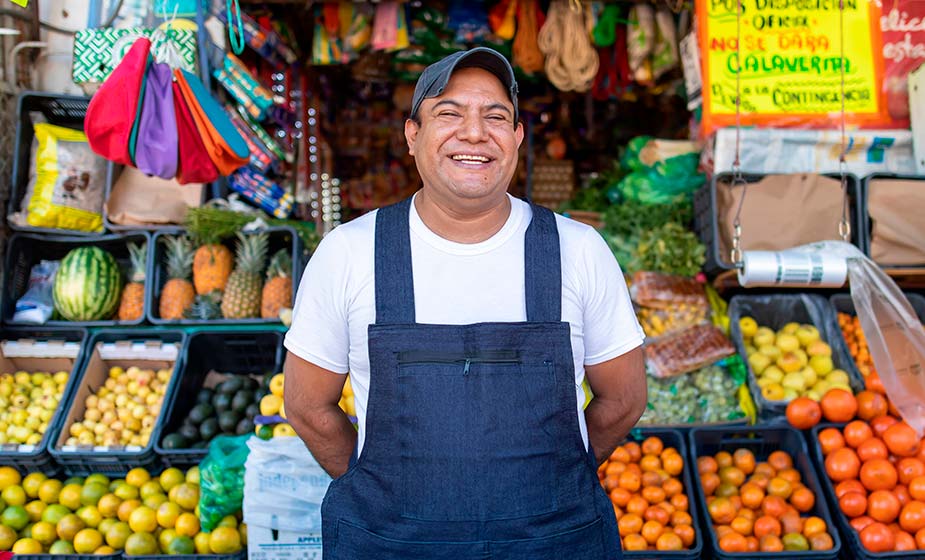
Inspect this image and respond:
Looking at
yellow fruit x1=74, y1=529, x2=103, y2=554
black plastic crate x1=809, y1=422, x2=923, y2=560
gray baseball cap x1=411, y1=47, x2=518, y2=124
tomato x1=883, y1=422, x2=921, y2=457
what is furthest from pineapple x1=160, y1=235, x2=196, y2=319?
tomato x1=883, y1=422, x2=921, y2=457

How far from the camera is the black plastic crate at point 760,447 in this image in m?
3.17

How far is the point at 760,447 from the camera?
3.64 meters

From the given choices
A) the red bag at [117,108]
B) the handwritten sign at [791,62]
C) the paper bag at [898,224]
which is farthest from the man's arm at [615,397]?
the handwritten sign at [791,62]

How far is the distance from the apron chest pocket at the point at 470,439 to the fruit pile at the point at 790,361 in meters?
2.52

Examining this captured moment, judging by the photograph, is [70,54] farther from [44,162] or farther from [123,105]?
[123,105]

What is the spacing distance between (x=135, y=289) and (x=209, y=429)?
119 cm

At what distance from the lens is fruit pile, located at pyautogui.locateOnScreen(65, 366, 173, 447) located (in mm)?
3664

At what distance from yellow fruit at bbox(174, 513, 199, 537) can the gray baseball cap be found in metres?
2.32

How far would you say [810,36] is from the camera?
14.5ft

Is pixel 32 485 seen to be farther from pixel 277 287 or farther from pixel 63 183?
pixel 63 183

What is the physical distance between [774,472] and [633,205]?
201cm

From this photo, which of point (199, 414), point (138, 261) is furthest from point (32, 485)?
point (138, 261)

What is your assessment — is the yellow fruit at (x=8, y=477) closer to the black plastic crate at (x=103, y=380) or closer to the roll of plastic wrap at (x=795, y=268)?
the black plastic crate at (x=103, y=380)

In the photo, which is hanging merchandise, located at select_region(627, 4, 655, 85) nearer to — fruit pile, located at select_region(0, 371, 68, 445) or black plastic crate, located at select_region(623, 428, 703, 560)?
black plastic crate, located at select_region(623, 428, 703, 560)
